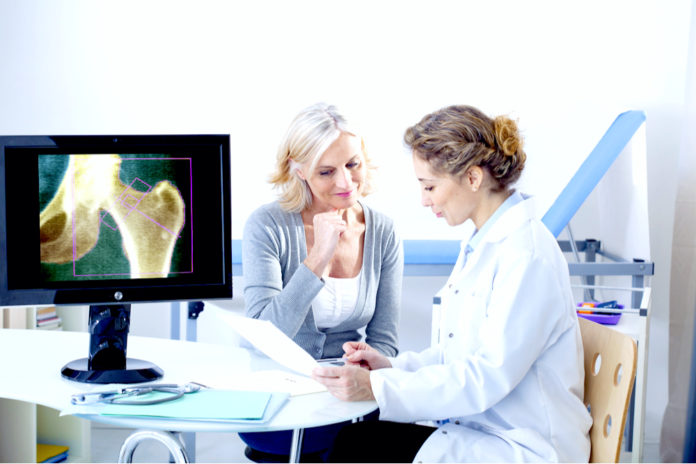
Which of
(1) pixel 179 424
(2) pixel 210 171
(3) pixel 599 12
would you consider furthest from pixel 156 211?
(3) pixel 599 12

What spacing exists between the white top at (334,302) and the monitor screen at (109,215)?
50 cm

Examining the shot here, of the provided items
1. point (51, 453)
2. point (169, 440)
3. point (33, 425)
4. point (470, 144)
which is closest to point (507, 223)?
point (470, 144)

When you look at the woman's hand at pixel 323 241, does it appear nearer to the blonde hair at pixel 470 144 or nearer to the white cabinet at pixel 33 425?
the blonde hair at pixel 470 144

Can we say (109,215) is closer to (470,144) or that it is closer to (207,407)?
(207,407)

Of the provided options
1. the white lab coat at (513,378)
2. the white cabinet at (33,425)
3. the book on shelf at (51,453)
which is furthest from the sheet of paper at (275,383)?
the book on shelf at (51,453)

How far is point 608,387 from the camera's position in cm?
134

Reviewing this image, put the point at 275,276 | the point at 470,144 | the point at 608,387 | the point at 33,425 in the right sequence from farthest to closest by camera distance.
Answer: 1. the point at 33,425
2. the point at 275,276
3. the point at 470,144
4. the point at 608,387

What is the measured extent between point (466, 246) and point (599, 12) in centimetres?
203

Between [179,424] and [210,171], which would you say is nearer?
[179,424]

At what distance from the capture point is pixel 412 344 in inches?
133

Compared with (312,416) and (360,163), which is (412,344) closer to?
(360,163)

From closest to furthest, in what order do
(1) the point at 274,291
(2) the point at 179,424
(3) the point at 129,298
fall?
(2) the point at 179,424 < (3) the point at 129,298 < (1) the point at 274,291

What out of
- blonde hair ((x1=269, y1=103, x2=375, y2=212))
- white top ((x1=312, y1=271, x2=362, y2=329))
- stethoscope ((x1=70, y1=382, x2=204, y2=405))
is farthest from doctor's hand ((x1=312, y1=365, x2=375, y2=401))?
blonde hair ((x1=269, y1=103, x2=375, y2=212))

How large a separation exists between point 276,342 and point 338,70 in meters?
2.04
